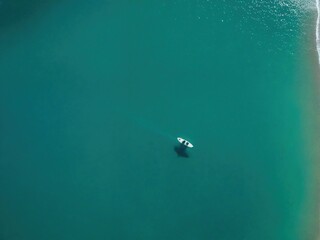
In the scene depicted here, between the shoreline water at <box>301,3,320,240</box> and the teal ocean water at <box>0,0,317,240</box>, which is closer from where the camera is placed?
the teal ocean water at <box>0,0,317,240</box>

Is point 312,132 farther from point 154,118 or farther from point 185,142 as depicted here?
point 154,118

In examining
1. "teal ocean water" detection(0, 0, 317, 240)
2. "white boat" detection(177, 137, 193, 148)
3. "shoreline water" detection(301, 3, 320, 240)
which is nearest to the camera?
"teal ocean water" detection(0, 0, 317, 240)

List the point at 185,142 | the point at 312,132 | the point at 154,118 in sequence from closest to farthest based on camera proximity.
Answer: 1. the point at 185,142
2. the point at 154,118
3. the point at 312,132

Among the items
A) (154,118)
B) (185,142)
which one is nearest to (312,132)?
(185,142)

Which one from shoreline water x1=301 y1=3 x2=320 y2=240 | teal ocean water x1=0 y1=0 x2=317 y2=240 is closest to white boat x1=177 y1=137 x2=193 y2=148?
teal ocean water x1=0 y1=0 x2=317 y2=240

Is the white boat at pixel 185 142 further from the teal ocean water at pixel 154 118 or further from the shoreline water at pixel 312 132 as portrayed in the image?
the shoreline water at pixel 312 132

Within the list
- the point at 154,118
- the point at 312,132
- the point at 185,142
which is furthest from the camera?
the point at 312,132

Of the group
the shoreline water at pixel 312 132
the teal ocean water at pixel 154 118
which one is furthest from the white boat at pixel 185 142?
the shoreline water at pixel 312 132

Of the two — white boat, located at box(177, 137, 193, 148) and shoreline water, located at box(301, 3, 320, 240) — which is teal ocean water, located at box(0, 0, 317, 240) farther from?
white boat, located at box(177, 137, 193, 148)

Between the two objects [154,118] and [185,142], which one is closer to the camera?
[185,142]
